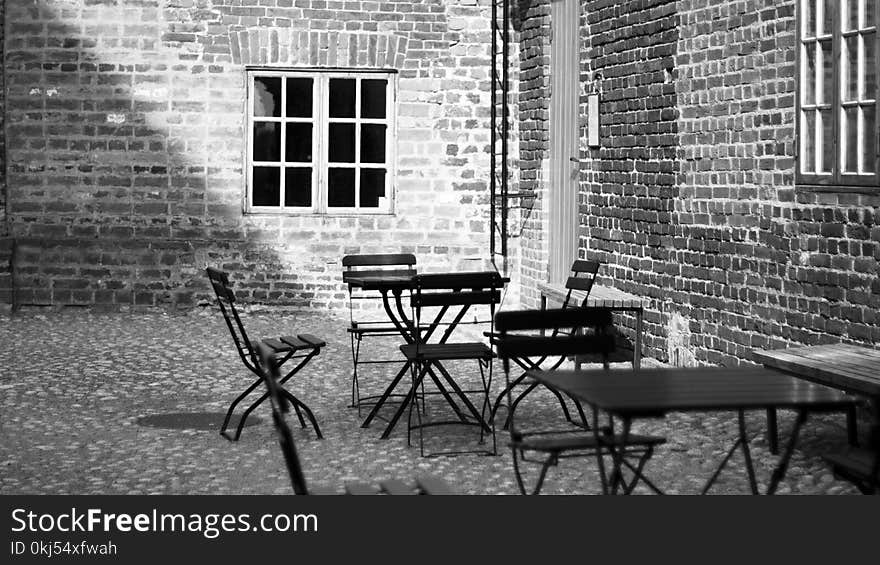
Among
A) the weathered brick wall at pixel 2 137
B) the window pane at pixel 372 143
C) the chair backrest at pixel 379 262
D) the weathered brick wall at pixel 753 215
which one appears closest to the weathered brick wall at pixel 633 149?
the weathered brick wall at pixel 753 215

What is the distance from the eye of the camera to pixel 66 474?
689cm

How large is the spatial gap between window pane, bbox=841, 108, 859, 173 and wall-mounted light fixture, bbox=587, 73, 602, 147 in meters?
3.74

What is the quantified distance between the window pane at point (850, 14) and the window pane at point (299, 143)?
7.18m

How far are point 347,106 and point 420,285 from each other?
7.07m

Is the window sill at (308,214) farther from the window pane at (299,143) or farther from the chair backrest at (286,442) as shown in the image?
the chair backrest at (286,442)

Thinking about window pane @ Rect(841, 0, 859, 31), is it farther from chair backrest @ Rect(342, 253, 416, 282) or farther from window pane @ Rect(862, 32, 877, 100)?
chair backrest @ Rect(342, 253, 416, 282)

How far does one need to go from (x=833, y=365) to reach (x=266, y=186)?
27.6 ft

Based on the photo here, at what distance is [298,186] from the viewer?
47.8 feet

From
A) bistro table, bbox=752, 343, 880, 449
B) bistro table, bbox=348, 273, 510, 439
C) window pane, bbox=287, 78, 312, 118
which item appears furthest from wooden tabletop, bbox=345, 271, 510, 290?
window pane, bbox=287, 78, 312, 118

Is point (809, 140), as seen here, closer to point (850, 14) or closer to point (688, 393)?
point (850, 14)

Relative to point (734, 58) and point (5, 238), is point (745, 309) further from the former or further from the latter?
point (5, 238)

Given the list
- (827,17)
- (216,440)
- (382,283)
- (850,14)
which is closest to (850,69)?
(850,14)

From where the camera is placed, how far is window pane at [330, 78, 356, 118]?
47.6ft
